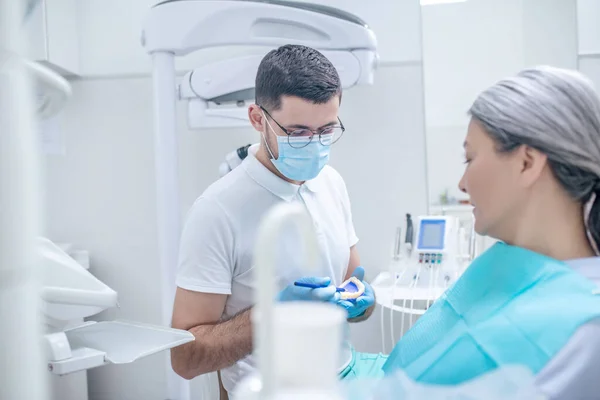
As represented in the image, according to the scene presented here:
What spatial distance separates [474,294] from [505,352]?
0.22m

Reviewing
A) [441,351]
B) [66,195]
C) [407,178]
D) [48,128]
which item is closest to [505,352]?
[441,351]

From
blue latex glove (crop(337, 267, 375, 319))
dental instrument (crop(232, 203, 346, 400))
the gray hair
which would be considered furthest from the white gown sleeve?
blue latex glove (crop(337, 267, 375, 319))

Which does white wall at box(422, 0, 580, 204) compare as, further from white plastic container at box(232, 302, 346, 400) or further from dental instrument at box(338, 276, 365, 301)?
white plastic container at box(232, 302, 346, 400)

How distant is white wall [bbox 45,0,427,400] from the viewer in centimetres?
232

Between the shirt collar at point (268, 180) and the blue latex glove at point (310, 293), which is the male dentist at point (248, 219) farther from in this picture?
the blue latex glove at point (310, 293)

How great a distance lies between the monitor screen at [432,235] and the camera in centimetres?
210

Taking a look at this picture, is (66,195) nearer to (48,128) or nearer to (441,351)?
(48,128)

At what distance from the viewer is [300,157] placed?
1331mm

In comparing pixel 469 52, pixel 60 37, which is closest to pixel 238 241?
pixel 60 37

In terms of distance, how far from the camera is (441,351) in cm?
85

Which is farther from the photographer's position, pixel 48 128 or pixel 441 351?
pixel 48 128

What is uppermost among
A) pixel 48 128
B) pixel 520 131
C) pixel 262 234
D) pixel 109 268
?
pixel 48 128

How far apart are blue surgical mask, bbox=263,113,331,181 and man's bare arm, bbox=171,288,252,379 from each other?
375 mm

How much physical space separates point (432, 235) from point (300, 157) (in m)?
1.00
